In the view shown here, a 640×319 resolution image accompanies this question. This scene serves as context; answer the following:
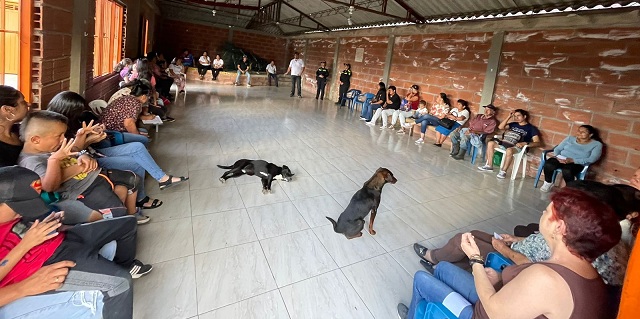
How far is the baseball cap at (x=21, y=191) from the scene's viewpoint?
1.08m

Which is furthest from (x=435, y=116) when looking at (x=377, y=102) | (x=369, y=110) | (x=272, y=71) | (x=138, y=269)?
(x=272, y=71)

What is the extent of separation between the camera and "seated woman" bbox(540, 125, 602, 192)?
3.80m

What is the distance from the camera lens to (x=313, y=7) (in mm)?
9438

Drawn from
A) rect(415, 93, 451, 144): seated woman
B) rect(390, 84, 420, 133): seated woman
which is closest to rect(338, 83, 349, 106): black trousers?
rect(390, 84, 420, 133): seated woman

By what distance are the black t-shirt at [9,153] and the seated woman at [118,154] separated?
1.21ft

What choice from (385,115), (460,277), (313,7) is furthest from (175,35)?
(460,277)

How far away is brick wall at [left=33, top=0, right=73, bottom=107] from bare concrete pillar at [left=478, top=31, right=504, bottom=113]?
5.80 meters

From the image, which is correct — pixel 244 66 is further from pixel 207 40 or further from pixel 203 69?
pixel 207 40

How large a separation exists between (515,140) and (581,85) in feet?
3.43

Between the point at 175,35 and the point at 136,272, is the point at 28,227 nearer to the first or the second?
the point at 136,272

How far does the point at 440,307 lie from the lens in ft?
4.13

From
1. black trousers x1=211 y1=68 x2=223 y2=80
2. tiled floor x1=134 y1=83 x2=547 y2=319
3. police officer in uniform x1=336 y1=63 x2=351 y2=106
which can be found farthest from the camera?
black trousers x1=211 y1=68 x2=223 y2=80

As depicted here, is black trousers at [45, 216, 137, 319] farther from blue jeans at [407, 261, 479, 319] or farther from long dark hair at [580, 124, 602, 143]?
long dark hair at [580, 124, 602, 143]

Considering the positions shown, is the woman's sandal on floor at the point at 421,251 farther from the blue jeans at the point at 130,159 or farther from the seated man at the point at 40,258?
the blue jeans at the point at 130,159
